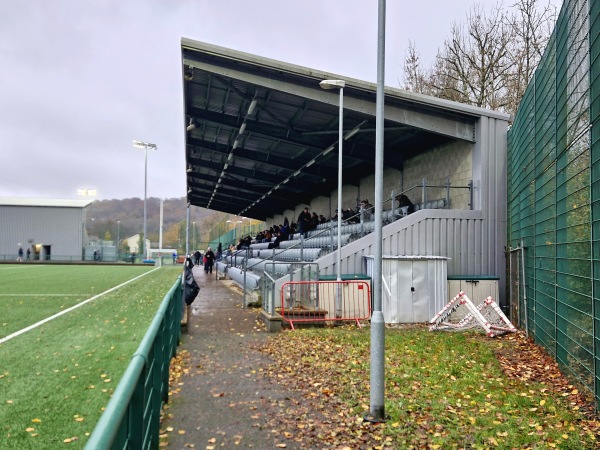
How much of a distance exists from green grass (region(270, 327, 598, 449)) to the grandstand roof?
8060 millimetres

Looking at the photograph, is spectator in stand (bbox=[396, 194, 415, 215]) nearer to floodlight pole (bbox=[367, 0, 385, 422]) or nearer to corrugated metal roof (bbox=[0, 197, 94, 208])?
floodlight pole (bbox=[367, 0, 385, 422])

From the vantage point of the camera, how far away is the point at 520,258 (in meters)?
13.0

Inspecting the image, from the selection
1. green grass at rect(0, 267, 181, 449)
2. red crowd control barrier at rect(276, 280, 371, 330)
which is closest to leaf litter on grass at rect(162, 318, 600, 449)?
green grass at rect(0, 267, 181, 449)

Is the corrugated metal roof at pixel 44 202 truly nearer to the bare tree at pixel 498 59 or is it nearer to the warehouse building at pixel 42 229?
the warehouse building at pixel 42 229

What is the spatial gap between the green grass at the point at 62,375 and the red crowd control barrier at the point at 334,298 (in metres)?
3.84

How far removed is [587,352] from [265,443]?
4.37 m

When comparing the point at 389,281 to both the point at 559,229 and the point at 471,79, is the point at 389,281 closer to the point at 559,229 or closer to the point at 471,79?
the point at 559,229

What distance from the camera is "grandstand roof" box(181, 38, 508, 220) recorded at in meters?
16.9

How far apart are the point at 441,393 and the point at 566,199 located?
3.68 meters

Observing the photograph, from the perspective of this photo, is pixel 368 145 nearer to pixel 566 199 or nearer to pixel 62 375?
pixel 566 199

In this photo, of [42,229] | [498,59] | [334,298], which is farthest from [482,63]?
[42,229]

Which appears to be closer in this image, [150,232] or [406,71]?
[406,71]

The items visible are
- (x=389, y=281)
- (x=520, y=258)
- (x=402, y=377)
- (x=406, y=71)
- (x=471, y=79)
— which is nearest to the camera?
(x=402, y=377)

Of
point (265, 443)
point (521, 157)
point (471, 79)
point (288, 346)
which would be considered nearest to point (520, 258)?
point (521, 157)
